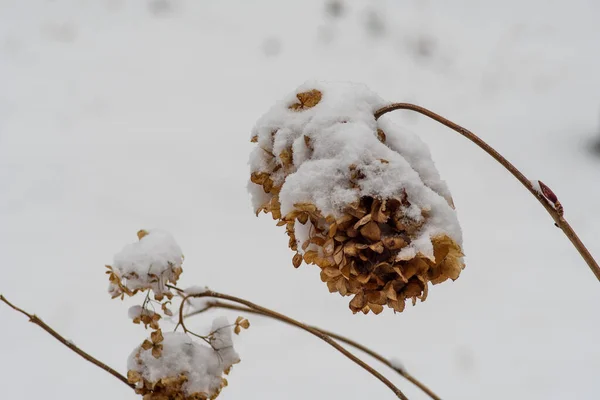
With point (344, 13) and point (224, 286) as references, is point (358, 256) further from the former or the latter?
point (344, 13)

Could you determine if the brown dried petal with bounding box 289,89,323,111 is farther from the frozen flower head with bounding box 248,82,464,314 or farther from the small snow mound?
the small snow mound

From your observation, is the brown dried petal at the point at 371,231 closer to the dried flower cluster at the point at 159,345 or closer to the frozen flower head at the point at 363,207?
the frozen flower head at the point at 363,207

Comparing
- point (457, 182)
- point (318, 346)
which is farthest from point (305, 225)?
point (457, 182)

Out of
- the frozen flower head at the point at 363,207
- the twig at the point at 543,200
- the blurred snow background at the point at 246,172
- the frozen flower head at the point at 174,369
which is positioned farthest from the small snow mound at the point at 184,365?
the blurred snow background at the point at 246,172

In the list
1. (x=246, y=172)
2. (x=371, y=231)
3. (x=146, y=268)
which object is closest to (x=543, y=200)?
(x=371, y=231)

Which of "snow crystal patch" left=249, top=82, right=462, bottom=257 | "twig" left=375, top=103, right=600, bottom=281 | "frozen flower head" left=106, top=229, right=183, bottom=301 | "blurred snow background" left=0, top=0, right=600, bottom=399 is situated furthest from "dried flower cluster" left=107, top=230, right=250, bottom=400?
"blurred snow background" left=0, top=0, right=600, bottom=399

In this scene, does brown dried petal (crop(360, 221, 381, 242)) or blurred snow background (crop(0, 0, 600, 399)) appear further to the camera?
blurred snow background (crop(0, 0, 600, 399))

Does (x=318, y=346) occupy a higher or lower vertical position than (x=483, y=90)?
lower

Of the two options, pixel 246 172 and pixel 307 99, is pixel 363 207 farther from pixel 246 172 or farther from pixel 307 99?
pixel 246 172
